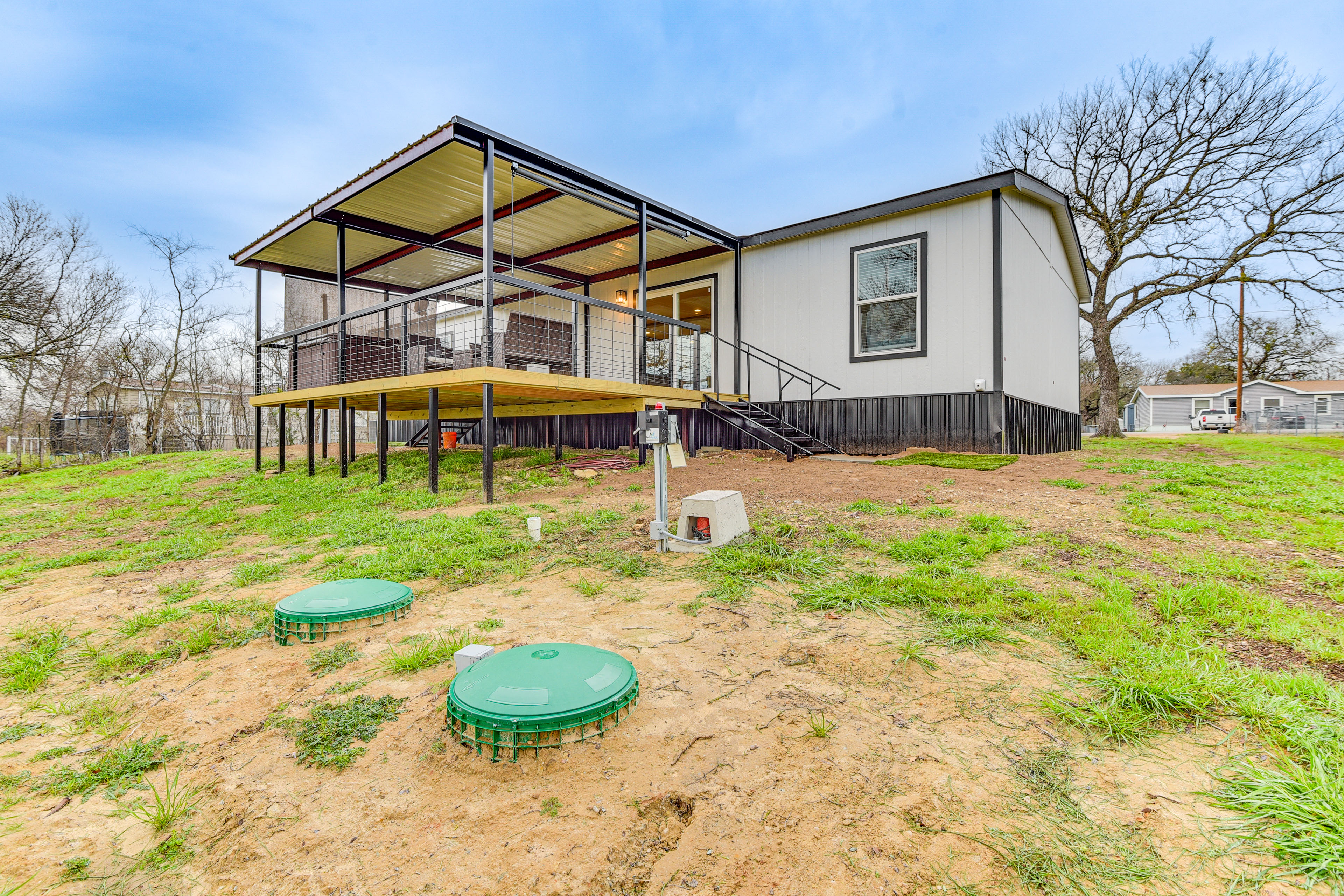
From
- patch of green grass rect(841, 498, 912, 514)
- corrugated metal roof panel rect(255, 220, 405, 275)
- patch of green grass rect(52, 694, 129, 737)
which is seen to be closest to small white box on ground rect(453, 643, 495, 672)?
patch of green grass rect(52, 694, 129, 737)

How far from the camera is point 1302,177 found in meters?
14.9

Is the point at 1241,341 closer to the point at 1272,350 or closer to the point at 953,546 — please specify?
the point at 1272,350

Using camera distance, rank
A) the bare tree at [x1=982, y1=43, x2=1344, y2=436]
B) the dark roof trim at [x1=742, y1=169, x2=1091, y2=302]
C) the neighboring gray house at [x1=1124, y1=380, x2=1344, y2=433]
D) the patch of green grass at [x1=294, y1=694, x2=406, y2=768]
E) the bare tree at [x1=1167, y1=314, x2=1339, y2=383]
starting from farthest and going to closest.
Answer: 1. the neighboring gray house at [x1=1124, y1=380, x2=1344, y2=433]
2. the bare tree at [x1=1167, y1=314, x2=1339, y2=383]
3. the bare tree at [x1=982, y1=43, x2=1344, y2=436]
4. the dark roof trim at [x1=742, y1=169, x2=1091, y2=302]
5. the patch of green grass at [x1=294, y1=694, x2=406, y2=768]

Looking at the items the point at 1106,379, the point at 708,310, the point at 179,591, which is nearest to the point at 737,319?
the point at 708,310

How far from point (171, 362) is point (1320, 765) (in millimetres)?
23421

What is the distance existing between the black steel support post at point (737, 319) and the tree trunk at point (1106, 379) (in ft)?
48.2

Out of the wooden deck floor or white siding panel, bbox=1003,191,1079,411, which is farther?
white siding panel, bbox=1003,191,1079,411

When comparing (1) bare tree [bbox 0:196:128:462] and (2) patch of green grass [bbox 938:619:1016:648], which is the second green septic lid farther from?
(1) bare tree [bbox 0:196:128:462]

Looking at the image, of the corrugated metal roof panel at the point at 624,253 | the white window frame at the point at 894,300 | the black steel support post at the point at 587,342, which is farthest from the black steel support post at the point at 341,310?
the white window frame at the point at 894,300

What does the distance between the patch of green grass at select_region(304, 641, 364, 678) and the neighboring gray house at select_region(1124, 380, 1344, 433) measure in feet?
140

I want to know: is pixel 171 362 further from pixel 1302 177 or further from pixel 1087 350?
pixel 1087 350

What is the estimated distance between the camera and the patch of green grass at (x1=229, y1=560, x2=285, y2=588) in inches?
151

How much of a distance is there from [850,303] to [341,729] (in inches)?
354

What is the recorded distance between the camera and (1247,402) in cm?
3650
